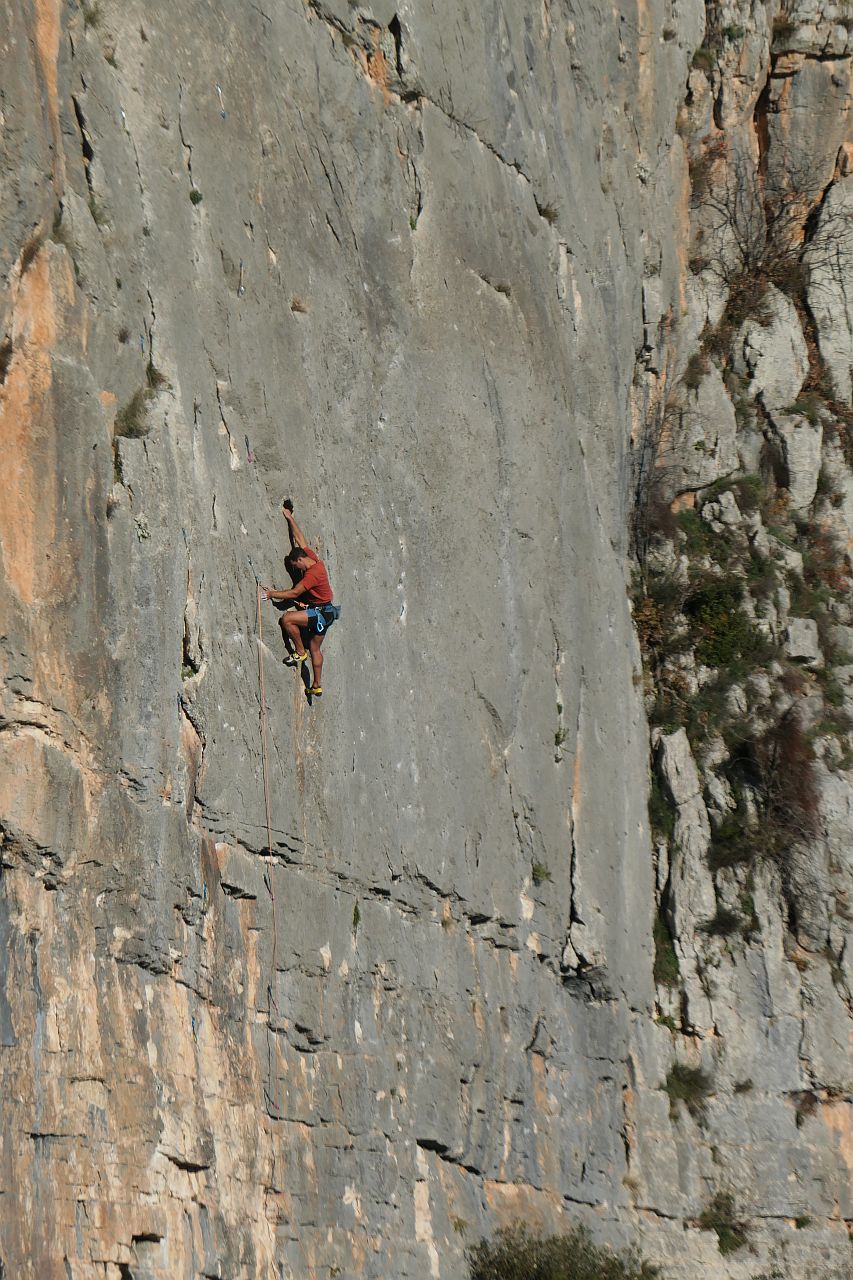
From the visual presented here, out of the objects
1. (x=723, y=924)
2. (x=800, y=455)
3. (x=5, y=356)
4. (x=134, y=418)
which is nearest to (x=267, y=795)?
(x=134, y=418)

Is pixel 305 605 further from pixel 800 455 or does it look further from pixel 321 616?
pixel 800 455

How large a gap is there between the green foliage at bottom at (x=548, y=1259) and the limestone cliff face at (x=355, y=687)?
0.27 metres

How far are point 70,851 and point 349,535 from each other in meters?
4.14

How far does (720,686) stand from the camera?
18969mm

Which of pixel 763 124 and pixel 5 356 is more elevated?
pixel 763 124

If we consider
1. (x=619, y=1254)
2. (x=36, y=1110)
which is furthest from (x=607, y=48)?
(x=36, y=1110)

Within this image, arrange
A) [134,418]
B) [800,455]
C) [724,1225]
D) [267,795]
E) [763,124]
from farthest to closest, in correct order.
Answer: [763,124] → [800,455] → [724,1225] → [267,795] → [134,418]

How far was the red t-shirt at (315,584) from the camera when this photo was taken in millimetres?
11258

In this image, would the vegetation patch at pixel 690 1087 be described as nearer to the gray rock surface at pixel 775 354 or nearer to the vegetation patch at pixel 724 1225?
the vegetation patch at pixel 724 1225

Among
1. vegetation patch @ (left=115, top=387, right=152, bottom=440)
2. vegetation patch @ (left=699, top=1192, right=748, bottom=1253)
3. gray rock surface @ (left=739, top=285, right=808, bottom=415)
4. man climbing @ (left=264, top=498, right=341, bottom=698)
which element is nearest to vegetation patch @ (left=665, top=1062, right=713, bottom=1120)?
vegetation patch @ (left=699, top=1192, right=748, bottom=1253)

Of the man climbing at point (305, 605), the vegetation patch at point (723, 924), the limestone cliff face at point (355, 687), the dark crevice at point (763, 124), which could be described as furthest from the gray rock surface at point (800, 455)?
the man climbing at point (305, 605)

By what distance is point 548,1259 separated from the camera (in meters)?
13.5

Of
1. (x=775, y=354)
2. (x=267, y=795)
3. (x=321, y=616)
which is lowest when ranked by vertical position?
(x=267, y=795)

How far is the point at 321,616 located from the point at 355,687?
1036 millimetres
